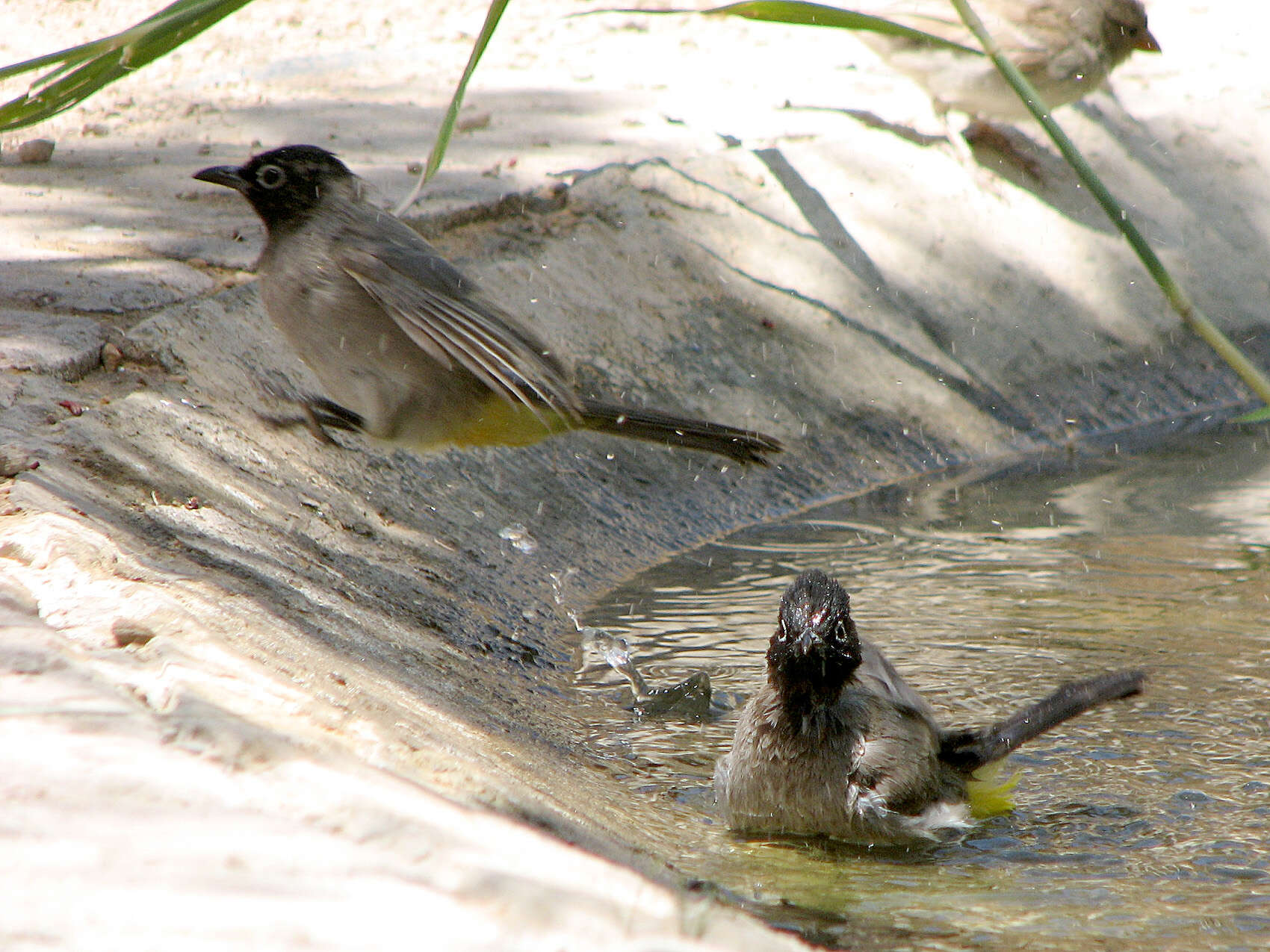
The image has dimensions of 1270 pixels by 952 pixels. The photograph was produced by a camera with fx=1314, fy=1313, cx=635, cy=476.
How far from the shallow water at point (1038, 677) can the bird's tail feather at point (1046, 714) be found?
18 centimetres

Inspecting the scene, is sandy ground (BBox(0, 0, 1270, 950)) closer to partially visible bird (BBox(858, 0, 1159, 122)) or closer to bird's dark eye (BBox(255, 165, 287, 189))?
partially visible bird (BBox(858, 0, 1159, 122))

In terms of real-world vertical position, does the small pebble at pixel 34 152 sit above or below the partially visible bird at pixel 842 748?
above

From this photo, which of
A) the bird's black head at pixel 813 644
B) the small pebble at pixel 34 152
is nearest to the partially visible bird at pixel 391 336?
the bird's black head at pixel 813 644

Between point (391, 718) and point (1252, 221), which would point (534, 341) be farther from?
point (1252, 221)

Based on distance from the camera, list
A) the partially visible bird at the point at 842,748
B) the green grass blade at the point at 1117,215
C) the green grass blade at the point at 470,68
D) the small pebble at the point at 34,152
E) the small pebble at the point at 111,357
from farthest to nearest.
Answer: the small pebble at the point at 34,152 < the small pebble at the point at 111,357 < the partially visible bird at the point at 842,748 < the green grass blade at the point at 470,68 < the green grass blade at the point at 1117,215

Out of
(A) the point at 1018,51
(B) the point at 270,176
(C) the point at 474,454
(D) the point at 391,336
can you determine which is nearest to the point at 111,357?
(B) the point at 270,176

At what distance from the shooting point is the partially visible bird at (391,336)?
14.4ft

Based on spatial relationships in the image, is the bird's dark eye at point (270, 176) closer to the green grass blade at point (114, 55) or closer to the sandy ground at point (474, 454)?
the sandy ground at point (474, 454)

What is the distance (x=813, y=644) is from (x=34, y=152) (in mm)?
6442

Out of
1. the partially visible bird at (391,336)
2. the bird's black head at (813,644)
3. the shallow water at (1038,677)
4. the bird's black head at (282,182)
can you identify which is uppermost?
the bird's black head at (282,182)

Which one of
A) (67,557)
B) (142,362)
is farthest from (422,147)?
(67,557)

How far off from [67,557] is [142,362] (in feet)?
7.38

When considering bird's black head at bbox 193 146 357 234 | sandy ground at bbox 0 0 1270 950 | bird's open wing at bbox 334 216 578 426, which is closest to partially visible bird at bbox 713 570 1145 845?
sandy ground at bbox 0 0 1270 950

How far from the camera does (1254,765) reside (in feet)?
13.1
